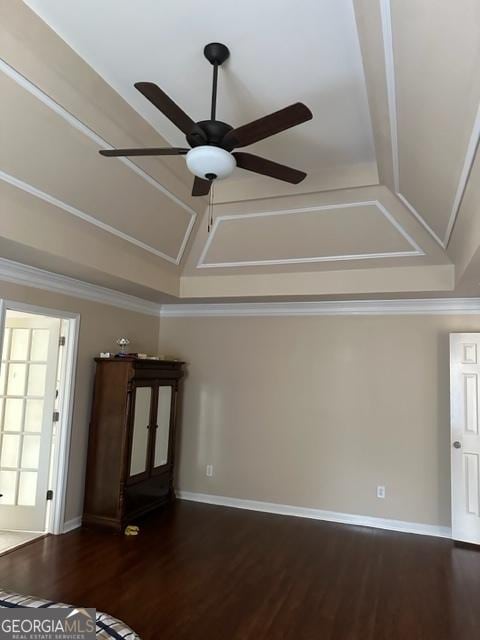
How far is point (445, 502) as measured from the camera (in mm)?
4430

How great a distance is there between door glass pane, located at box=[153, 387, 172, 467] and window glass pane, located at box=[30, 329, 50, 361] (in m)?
1.27

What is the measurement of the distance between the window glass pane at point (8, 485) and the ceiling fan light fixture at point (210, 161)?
3.61 metres

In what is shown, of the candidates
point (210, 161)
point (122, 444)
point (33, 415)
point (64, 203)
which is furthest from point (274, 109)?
point (33, 415)

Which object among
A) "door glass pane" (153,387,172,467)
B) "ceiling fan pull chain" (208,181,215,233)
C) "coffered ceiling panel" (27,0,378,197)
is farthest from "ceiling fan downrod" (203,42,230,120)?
"door glass pane" (153,387,172,467)

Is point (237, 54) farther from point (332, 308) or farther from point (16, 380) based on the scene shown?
point (16, 380)

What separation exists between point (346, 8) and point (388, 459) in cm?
408

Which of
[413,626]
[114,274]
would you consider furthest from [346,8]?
[413,626]

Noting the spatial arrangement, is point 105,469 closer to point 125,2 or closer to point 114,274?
point 114,274

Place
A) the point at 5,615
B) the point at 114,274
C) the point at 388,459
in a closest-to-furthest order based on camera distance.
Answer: the point at 5,615 < the point at 114,274 < the point at 388,459

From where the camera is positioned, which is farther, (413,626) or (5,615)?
(413,626)

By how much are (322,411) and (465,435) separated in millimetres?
1447

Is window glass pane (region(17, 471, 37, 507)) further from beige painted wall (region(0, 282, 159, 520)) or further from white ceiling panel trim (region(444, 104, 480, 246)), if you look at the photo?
white ceiling panel trim (region(444, 104, 480, 246))

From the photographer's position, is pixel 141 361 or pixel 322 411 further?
pixel 322 411

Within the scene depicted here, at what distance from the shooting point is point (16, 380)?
14.1ft
